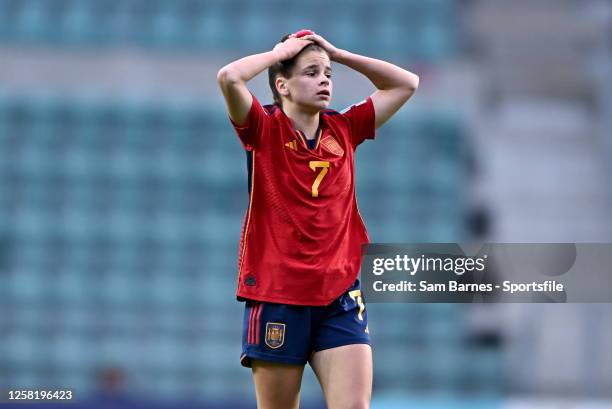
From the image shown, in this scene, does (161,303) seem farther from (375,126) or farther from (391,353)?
(375,126)

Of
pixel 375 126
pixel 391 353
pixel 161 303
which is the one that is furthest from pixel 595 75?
pixel 375 126

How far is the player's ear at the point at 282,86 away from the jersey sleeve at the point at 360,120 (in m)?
0.22

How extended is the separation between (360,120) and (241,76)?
46cm

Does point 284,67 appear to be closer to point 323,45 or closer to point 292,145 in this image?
point 323,45

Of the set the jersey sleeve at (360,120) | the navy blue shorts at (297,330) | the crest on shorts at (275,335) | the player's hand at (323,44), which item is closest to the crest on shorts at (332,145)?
the jersey sleeve at (360,120)

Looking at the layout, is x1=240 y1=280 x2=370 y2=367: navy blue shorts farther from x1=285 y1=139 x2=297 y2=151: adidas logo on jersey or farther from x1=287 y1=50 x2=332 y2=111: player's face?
x1=287 y1=50 x2=332 y2=111: player's face

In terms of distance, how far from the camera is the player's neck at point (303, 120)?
10.6ft

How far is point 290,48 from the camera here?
10.4 ft

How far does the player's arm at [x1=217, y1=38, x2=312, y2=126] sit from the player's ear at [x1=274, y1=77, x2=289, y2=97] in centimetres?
10

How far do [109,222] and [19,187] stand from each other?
3.75 ft

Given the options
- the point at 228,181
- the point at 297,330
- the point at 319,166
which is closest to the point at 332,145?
the point at 319,166

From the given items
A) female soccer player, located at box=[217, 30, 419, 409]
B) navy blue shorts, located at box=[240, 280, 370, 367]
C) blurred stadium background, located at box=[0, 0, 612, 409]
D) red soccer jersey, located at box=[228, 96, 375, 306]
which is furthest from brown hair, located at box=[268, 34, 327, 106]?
blurred stadium background, located at box=[0, 0, 612, 409]

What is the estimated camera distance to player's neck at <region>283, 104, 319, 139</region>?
3.25 meters

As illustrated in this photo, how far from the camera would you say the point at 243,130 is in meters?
3.16
